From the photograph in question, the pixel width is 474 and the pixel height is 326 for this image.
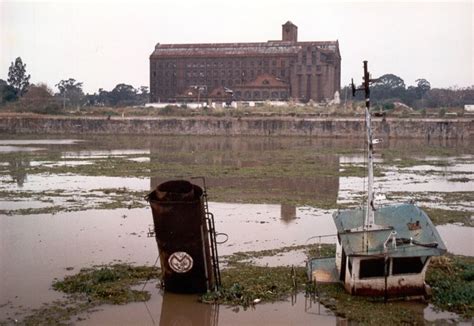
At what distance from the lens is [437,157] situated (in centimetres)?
4822

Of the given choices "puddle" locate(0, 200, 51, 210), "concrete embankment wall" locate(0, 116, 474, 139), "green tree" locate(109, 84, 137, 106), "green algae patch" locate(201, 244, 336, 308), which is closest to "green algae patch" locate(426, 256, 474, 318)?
"green algae patch" locate(201, 244, 336, 308)

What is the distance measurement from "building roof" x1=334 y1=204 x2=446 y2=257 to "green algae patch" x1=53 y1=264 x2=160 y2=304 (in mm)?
4117

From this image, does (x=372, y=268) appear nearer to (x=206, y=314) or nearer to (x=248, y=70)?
(x=206, y=314)

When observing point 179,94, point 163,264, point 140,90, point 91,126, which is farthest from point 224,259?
point 140,90

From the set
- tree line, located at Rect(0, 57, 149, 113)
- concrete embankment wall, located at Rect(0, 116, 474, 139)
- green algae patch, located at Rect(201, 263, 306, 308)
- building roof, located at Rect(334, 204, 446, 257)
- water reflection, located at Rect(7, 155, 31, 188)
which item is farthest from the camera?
tree line, located at Rect(0, 57, 149, 113)

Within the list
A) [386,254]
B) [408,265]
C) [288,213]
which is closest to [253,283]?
A: [386,254]

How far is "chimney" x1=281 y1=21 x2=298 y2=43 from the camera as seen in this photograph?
11312 centimetres

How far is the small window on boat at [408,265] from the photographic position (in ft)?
37.7

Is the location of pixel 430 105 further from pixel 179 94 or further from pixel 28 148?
pixel 28 148

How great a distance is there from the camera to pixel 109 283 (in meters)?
12.9

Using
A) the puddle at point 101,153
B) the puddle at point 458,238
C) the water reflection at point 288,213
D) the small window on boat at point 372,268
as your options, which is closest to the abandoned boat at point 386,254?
the small window on boat at point 372,268

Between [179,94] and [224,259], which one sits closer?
[224,259]

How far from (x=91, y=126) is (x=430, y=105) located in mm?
69508

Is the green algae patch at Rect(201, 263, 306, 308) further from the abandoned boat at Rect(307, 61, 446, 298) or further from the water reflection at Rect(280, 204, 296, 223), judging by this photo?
the water reflection at Rect(280, 204, 296, 223)
